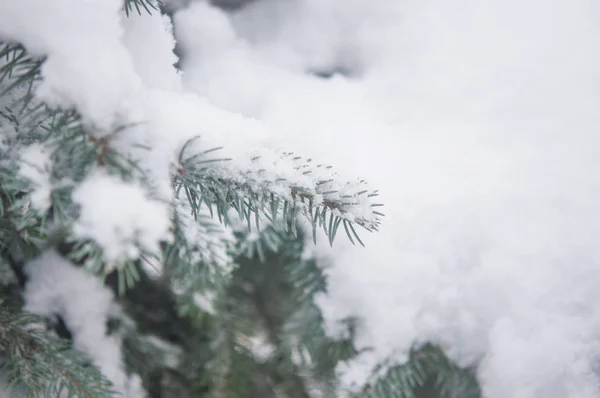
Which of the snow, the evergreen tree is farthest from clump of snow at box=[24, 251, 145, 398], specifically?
the snow

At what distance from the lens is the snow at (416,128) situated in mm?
357

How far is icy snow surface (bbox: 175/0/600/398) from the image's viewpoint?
67cm

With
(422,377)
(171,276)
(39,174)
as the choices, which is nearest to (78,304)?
(171,276)

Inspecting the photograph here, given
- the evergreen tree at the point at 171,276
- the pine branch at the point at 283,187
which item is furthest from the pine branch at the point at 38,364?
the pine branch at the point at 283,187

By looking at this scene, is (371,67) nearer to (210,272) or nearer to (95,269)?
(210,272)

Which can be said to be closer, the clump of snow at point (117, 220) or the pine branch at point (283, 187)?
the clump of snow at point (117, 220)

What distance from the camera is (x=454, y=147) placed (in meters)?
0.84

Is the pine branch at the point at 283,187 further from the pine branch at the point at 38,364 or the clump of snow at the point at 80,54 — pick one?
the pine branch at the point at 38,364

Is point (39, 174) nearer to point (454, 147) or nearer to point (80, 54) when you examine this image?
point (80, 54)

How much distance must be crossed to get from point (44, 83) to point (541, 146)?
35.1 inches

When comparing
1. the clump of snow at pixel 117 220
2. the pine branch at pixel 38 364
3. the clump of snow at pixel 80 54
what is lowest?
the pine branch at pixel 38 364

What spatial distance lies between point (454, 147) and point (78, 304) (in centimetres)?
81

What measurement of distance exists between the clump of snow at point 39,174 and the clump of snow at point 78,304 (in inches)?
17.8

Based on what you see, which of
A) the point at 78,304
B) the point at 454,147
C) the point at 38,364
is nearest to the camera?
the point at 38,364
